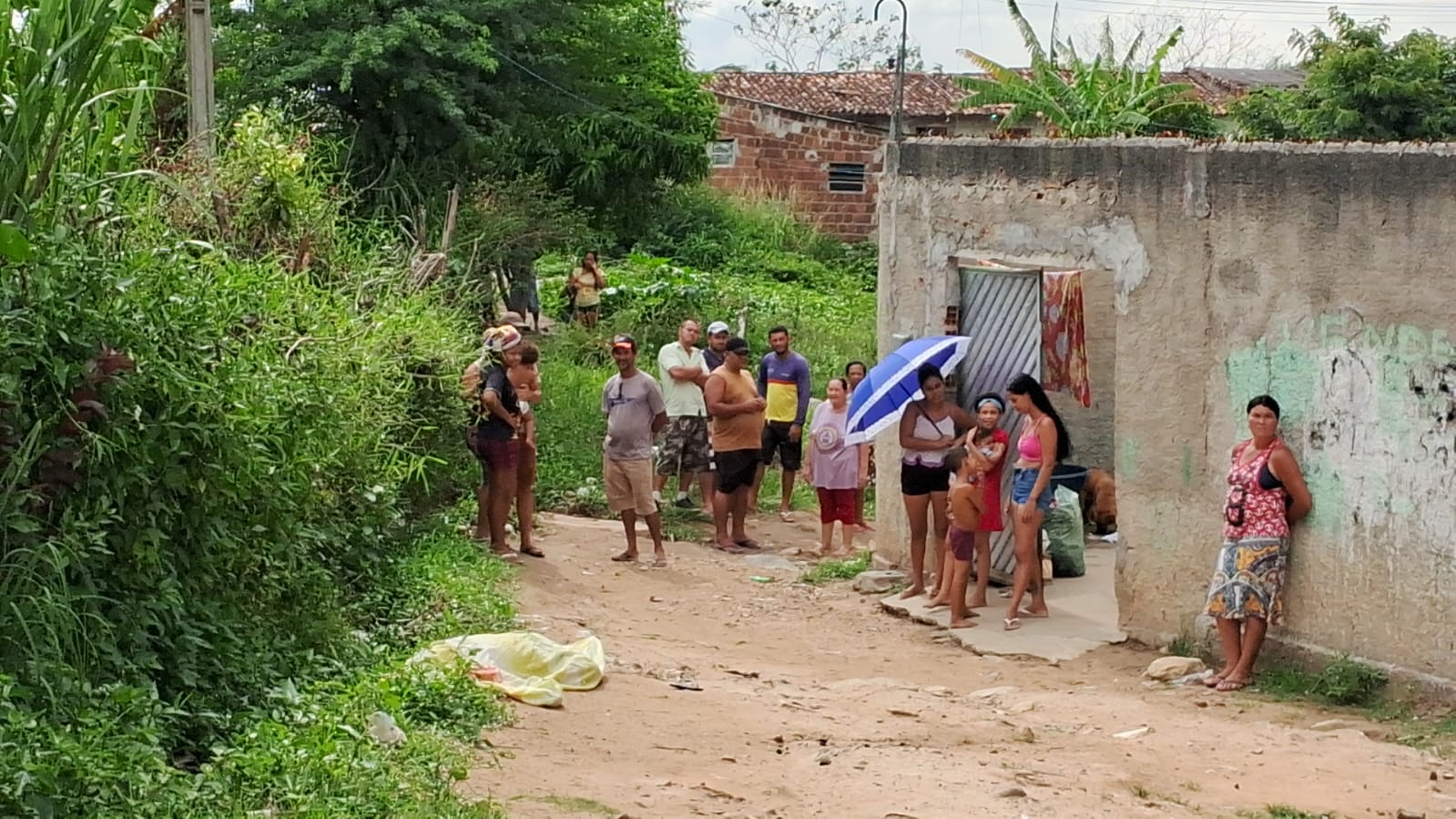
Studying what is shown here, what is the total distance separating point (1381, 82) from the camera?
17734 millimetres

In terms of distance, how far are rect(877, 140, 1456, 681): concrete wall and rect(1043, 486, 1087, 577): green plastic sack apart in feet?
5.10

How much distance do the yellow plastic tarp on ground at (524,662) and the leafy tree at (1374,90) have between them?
12259mm

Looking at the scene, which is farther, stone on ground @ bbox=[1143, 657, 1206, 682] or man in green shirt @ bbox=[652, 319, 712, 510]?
man in green shirt @ bbox=[652, 319, 712, 510]

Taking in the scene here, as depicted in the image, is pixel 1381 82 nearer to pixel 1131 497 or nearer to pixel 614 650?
pixel 1131 497

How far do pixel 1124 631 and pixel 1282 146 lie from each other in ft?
9.35

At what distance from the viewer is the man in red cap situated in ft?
37.3

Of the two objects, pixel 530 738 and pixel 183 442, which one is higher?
pixel 183 442

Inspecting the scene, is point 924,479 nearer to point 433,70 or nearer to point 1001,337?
point 1001,337

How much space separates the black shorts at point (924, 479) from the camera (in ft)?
34.5

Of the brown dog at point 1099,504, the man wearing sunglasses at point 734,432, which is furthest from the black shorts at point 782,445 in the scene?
the brown dog at point 1099,504

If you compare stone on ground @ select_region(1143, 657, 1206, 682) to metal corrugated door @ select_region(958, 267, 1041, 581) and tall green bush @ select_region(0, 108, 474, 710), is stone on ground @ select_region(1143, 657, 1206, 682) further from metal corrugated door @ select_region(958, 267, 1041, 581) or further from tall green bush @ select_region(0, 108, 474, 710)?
tall green bush @ select_region(0, 108, 474, 710)

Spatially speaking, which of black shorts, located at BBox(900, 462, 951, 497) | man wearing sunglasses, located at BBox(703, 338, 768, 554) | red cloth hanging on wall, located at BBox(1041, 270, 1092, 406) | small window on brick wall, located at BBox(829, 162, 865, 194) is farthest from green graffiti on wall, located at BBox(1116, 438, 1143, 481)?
small window on brick wall, located at BBox(829, 162, 865, 194)

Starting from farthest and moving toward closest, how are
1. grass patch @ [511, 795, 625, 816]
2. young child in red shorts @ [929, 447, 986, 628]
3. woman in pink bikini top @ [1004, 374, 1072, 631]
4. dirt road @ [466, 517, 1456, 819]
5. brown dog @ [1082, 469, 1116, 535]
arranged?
brown dog @ [1082, 469, 1116, 535] → young child in red shorts @ [929, 447, 986, 628] → woman in pink bikini top @ [1004, 374, 1072, 631] → dirt road @ [466, 517, 1456, 819] → grass patch @ [511, 795, 625, 816]

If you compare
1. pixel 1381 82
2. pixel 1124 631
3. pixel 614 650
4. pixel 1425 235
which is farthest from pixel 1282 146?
pixel 1381 82
